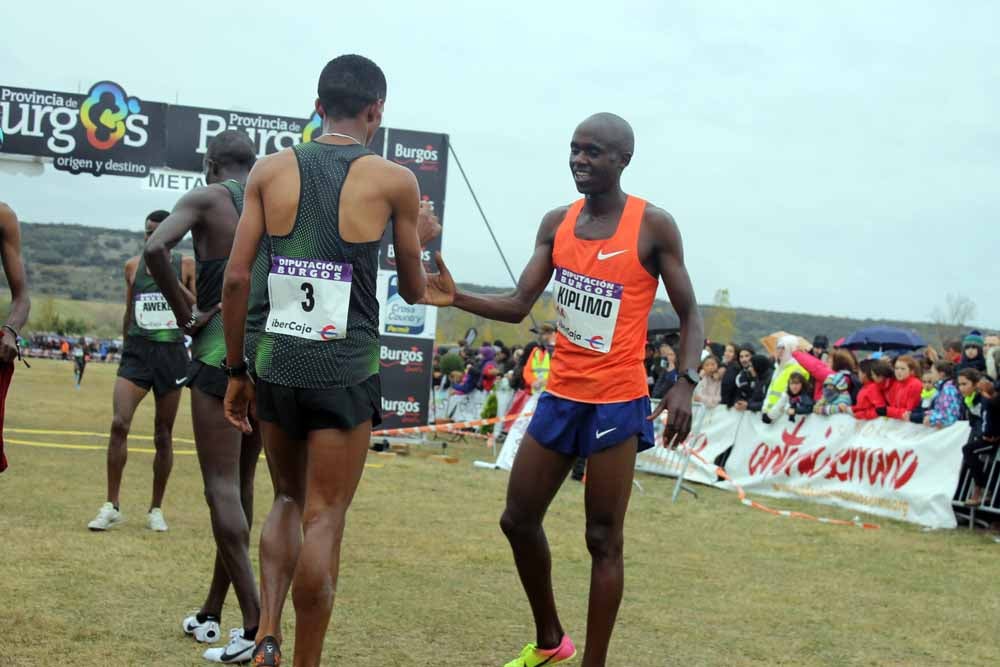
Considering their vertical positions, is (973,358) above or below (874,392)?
above

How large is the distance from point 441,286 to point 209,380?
113 centimetres

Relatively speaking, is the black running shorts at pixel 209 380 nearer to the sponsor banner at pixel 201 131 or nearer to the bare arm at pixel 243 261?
the bare arm at pixel 243 261

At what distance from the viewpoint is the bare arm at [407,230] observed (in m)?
3.99

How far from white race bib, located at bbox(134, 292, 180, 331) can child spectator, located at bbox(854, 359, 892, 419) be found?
27.3ft

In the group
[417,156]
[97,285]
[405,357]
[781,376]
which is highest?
[417,156]

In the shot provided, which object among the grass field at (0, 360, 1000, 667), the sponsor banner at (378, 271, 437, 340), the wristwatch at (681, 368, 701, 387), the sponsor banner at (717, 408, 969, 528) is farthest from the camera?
the sponsor banner at (378, 271, 437, 340)

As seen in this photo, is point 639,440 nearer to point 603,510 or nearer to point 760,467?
point 603,510

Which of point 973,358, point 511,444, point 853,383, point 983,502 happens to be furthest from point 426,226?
point 511,444

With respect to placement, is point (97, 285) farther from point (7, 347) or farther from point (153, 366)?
point (7, 347)

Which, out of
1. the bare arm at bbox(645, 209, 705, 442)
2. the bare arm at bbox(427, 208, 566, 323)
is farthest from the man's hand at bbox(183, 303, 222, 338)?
the bare arm at bbox(645, 209, 705, 442)

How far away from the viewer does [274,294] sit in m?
3.93

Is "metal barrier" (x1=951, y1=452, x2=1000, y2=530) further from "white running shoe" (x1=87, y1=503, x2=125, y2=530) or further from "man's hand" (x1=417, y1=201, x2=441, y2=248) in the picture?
"man's hand" (x1=417, y1=201, x2=441, y2=248)

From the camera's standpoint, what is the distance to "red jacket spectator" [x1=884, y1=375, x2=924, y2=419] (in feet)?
43.4

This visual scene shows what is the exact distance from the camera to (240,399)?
4121 millimetres
